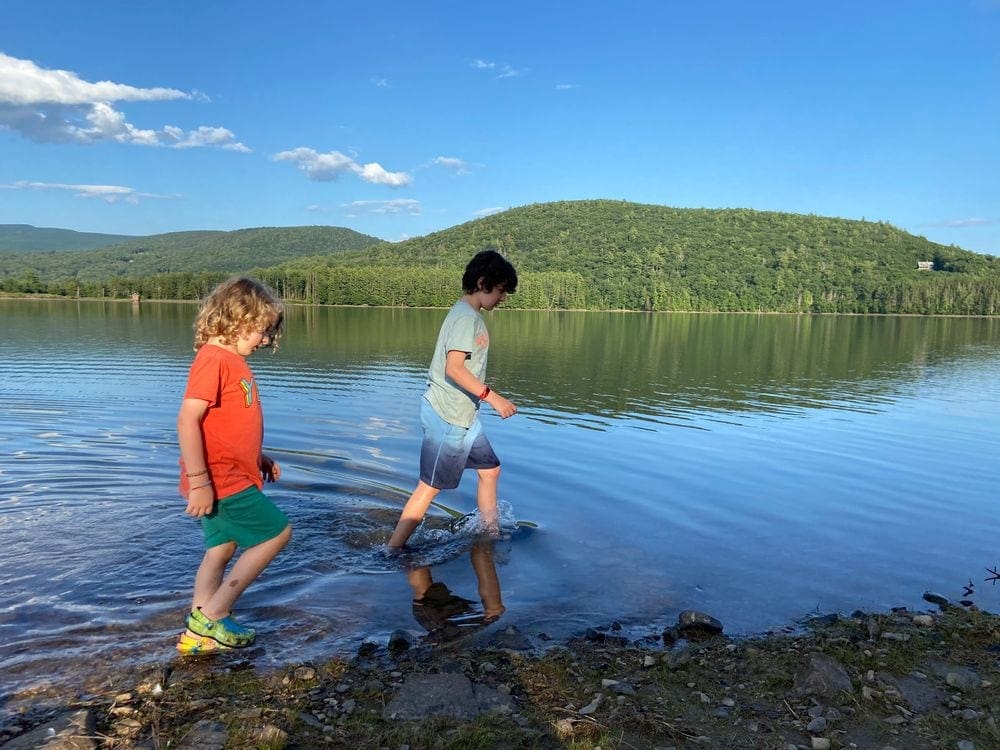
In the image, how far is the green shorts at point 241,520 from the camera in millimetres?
4270

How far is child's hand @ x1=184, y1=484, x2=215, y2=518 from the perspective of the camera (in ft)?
13.1

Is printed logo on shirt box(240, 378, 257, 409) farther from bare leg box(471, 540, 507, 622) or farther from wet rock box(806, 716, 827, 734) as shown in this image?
wet rock box(806, 716, 827, 734)

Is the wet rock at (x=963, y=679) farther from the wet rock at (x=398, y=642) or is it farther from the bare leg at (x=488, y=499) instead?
the bare leg at (x=488, y=499)

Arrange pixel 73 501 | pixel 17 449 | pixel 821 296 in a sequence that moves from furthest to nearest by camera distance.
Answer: pixel 821 296
pixel 17 449
pixel 73 501

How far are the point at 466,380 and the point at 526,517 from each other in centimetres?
290

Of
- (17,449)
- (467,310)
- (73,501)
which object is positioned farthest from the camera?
(17,449)

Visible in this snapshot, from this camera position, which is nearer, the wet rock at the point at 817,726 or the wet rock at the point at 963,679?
the wet rock at the point at 817,726

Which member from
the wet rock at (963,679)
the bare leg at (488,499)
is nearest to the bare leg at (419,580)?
the bare leg at (488,499)

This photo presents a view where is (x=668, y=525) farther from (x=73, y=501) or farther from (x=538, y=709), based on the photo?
(x=73, y=501)

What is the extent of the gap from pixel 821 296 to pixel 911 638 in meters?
160

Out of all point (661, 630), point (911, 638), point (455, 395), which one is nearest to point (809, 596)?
point (911, 638)

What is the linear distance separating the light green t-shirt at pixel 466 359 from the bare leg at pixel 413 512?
711 mm

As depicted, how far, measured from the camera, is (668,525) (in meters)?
8.16

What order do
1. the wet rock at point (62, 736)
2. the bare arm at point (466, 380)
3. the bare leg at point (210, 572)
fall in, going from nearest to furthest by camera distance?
the wet rock at point (62, 736) < the bare leg at point (210, 572) < the bare arm at point (466, 380)
